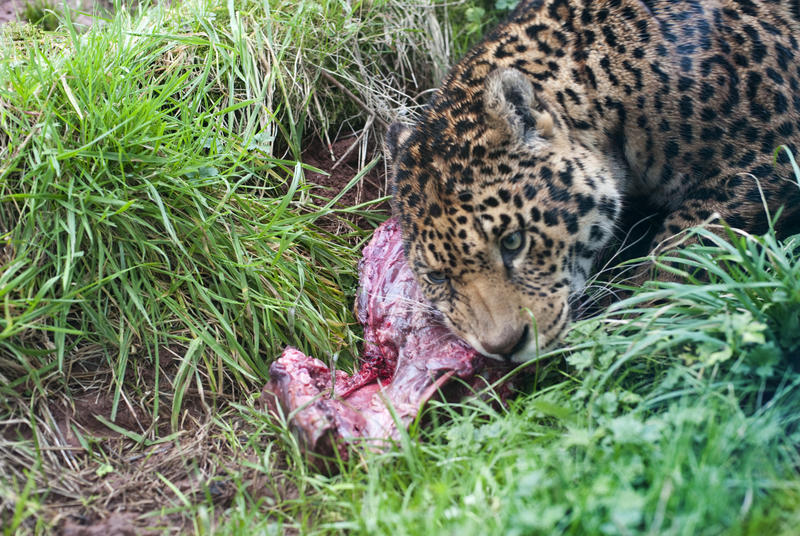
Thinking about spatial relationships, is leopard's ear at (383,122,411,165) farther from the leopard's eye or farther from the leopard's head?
the leopard's eye

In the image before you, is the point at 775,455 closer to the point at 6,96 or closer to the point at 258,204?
the point at 258,204

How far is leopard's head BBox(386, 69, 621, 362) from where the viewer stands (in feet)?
13.5

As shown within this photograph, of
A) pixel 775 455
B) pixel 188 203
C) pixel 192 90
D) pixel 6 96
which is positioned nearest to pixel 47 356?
pixel 188 203

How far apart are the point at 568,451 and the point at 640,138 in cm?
217

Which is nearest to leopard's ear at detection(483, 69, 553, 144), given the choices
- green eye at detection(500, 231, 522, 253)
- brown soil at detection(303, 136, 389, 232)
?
green eye at detection(500, 231, 522, 253)

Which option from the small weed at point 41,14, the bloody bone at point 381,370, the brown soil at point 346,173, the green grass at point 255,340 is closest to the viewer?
the green grass at point 255,340

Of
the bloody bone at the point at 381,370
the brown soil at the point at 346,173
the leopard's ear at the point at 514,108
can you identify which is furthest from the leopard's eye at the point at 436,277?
the brown soil at the point at 346,173

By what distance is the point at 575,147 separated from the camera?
4469 mm

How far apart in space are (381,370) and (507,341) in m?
1.02

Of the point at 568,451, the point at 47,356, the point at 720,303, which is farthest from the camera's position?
the point at 47,356

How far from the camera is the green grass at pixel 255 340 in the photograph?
3174 millimetres

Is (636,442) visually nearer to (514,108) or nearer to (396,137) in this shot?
(514,108)

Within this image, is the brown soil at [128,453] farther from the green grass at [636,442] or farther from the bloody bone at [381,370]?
the green grass at [636,442]

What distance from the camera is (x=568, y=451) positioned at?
11.4 ft
